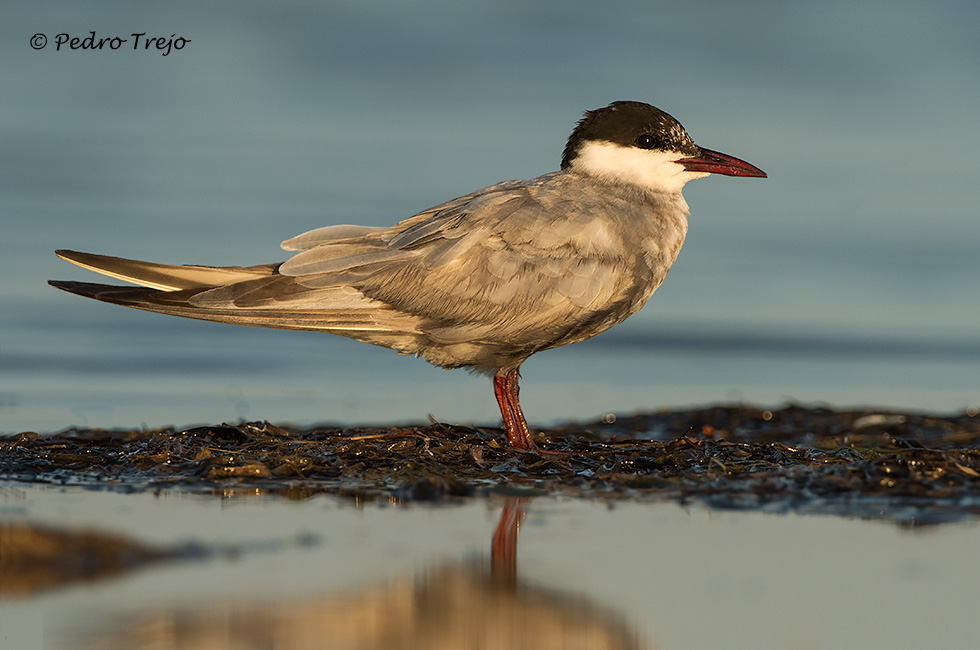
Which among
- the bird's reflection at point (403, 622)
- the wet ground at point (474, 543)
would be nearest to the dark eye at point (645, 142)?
the wet ground at point (474, 543)

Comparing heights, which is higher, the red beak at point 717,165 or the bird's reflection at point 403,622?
the red beak at point 717,165

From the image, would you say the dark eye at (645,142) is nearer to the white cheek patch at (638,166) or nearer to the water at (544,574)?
the white cheek patch at (638,166)

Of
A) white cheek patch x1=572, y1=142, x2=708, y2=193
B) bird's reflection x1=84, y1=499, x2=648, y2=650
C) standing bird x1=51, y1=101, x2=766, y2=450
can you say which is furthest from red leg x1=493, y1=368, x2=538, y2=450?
bird's reflection x1=84, y1=499, x2=648, y2=650

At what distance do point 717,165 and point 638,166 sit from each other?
1.44 feet

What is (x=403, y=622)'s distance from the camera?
2.62 metres

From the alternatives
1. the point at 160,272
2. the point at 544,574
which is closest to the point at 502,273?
the point at 160,272

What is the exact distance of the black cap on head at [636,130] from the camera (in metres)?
5.77

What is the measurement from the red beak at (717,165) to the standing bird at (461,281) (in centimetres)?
65

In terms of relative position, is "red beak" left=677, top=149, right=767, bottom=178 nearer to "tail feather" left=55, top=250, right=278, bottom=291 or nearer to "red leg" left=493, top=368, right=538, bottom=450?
"red leg" left=493, top=368, right=538, bottom=450

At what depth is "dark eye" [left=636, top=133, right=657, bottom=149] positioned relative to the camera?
577 cm

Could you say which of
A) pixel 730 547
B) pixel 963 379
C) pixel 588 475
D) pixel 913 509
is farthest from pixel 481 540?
pixel 963 379

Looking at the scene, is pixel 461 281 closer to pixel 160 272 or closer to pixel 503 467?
pixel 503 467

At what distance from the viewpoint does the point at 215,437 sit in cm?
504

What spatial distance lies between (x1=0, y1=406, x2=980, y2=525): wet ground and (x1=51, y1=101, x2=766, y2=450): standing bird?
0.46m
